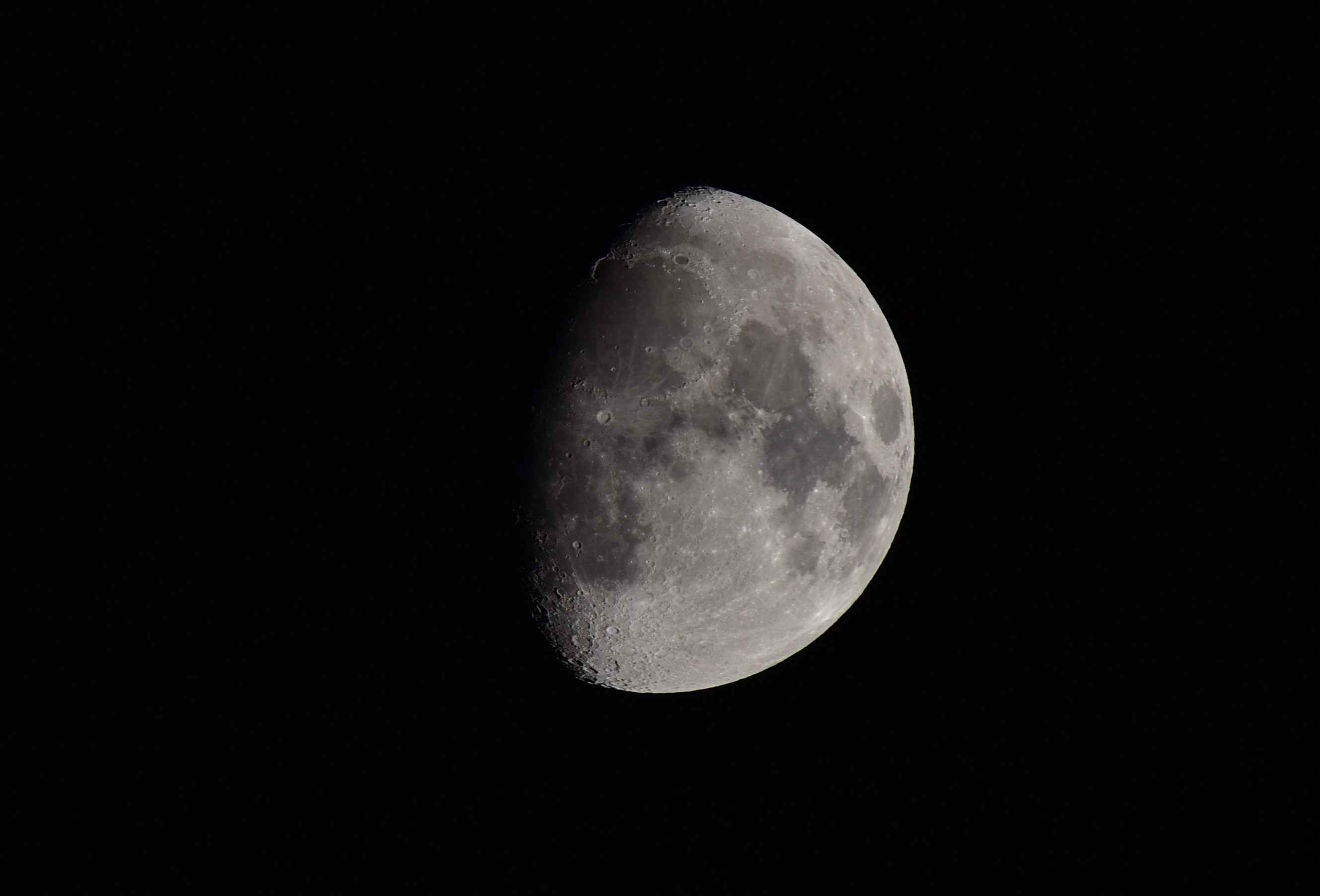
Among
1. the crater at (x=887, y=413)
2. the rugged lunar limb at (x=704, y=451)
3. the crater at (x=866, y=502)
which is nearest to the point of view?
the rugged lunar limb at (x=704, y=451)

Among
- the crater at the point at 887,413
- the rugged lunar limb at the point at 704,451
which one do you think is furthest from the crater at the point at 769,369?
the crater at the point at 887,413

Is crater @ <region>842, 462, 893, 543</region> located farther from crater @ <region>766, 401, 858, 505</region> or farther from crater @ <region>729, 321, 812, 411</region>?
crater @ <region>729, 321, 812, 411</region>

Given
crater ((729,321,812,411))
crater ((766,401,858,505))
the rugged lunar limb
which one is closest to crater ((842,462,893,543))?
the rugged lunar limb

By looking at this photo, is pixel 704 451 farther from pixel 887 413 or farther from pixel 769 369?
pixel 887 413

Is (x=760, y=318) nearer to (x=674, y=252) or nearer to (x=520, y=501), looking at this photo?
(x=674, y=252)

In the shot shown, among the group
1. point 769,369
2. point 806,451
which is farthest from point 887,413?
point 769,369

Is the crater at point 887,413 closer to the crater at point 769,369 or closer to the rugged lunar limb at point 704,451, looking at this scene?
the rugged lunar limb at point 704,451

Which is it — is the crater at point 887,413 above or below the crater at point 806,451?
above

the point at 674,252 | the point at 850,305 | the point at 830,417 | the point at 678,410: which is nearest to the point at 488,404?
the point at 678,410
